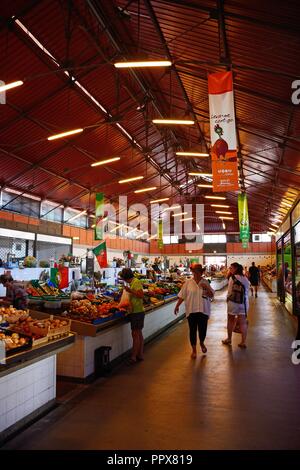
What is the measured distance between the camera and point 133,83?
12.1 m

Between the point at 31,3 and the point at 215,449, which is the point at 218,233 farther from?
the point at 215,449

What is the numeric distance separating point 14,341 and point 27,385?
51 cm

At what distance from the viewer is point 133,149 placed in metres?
16.6

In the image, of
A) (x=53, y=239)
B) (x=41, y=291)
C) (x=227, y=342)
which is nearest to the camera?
(x=41, y=291)

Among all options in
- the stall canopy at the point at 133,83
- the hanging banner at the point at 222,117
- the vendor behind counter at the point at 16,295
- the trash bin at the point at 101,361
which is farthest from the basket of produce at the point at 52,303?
the stall canopy at the point at 133,83

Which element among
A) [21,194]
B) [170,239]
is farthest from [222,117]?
[170,239]

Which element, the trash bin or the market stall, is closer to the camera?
the market stall

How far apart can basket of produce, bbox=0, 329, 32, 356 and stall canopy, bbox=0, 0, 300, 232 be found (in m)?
5.76

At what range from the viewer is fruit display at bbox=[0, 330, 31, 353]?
345 cm

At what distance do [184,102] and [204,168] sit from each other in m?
9.55

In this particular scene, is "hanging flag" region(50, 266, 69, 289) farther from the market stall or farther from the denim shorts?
the market stall

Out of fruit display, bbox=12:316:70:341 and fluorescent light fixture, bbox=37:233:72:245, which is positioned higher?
fluorescent light fixture, bbox=37:233:72:245

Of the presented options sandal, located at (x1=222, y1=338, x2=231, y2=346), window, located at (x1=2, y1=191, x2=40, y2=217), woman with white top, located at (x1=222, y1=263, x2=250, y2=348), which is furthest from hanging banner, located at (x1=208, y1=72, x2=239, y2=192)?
window, located at (x1=2, y1=191, x2=40, y2=217)

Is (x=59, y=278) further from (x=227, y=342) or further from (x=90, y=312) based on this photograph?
(x=227, y=342)
